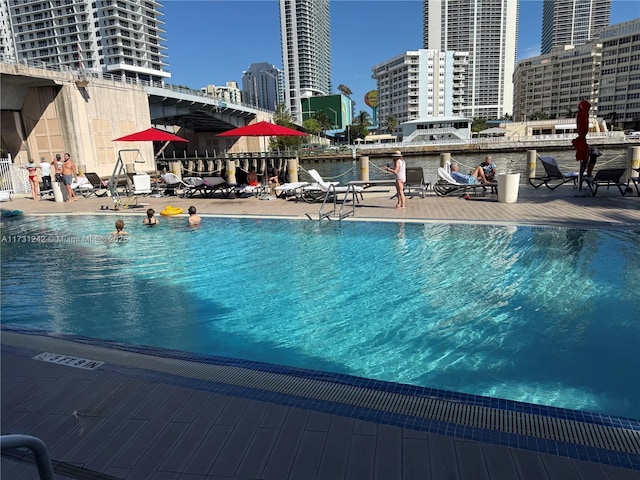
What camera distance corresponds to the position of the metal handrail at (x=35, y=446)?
1.50 m

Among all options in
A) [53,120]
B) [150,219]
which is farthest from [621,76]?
[150,219]

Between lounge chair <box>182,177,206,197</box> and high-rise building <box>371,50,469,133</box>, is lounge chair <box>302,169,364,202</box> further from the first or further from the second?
high-rise building <box>371,50,469,133</box>

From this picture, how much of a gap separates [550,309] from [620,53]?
135027mm

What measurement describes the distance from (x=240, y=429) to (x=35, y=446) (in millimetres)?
1433

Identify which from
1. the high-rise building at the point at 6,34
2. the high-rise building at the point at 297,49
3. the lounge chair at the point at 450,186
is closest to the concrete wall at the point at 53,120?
the lounge chair at the point at 450,186

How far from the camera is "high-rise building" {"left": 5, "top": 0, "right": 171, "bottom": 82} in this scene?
94562 mm

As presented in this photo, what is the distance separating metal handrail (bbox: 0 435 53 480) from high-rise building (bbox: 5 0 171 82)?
341 ft

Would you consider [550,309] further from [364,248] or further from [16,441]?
[16,441]

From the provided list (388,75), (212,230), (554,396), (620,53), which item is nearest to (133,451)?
(554,396)

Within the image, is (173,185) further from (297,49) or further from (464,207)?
(297,49)

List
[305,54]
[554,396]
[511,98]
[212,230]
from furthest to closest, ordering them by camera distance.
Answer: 1. [305,54]
2. [511,98]
3. [212,230]
4. [554,396]

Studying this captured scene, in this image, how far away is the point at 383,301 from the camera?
6.17 metres

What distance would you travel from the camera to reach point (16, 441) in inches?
59.5

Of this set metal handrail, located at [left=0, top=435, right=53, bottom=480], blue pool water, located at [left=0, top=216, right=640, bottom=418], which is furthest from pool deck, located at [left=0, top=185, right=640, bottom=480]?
blue pool water, located at [left=0, top=216, right=640, bottom=418]
